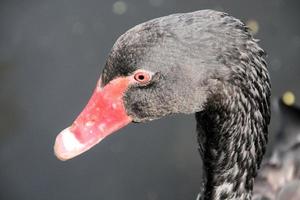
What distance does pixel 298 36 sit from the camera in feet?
10.4

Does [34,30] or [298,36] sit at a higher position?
[34,30]

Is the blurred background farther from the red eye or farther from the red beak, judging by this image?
the red eye

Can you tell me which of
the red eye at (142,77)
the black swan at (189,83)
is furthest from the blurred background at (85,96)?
the red eye at (142,77)

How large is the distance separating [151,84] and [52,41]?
1822 mm

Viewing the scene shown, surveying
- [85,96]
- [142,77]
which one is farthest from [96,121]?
[85,96]

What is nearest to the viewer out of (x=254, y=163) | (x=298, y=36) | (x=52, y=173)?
(x=254, y=163)

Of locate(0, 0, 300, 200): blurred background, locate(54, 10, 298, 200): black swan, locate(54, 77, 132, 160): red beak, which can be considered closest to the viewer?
locate(54, 10, 298, 200): black swan

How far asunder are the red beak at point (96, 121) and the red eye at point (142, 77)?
7cm

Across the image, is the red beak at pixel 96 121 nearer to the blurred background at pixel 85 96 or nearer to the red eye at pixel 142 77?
the red eye at pixel 142 77

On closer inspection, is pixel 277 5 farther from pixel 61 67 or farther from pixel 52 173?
pixel 52 173

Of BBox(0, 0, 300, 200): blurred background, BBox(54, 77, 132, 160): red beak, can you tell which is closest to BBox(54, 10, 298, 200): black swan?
BBox(54, 77, 132, 160): red beak

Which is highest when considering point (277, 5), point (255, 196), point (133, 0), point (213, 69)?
point (133, 0)

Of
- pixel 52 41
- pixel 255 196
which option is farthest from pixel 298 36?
pixel 52 41

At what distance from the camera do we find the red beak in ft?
5.37
